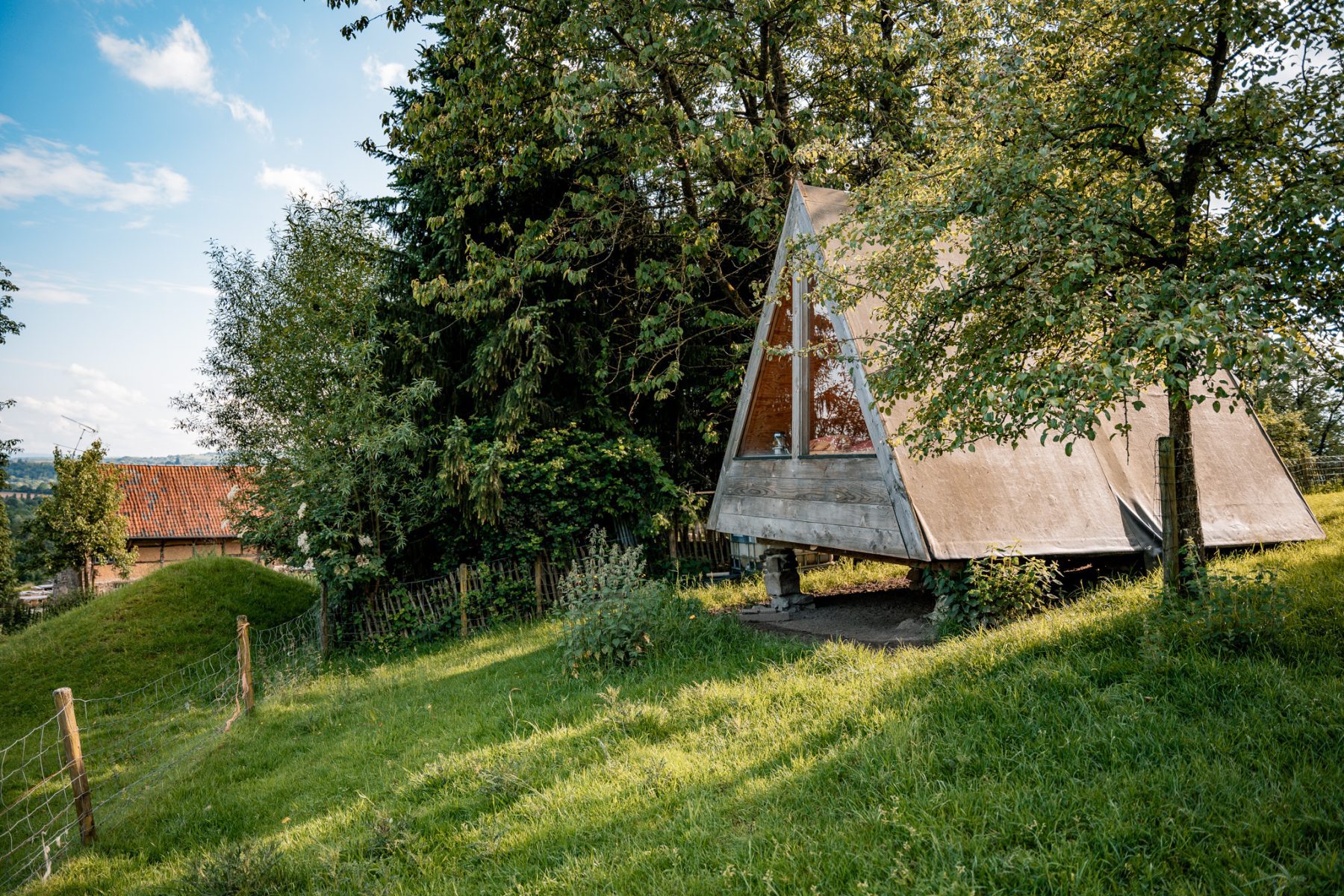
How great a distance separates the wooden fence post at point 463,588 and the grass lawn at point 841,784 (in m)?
5.41

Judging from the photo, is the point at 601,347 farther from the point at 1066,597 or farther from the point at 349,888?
the point at 349,888

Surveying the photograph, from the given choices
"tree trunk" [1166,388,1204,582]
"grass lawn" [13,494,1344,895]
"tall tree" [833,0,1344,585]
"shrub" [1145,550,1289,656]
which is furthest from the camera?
"tree trunk" [1166,388,1204,582]

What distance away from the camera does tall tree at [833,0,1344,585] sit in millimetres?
4047

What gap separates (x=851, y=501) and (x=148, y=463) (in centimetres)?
4401

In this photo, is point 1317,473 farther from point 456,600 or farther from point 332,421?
point 332,421

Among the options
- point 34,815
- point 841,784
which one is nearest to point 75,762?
point 34,815

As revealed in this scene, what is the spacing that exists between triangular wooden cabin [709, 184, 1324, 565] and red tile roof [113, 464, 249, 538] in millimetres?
34110

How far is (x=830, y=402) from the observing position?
817cm

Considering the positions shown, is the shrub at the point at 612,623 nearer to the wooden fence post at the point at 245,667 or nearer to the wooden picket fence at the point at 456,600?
the wooden fence post at the point at 245,667

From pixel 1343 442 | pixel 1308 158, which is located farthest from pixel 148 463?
pixel 1343 442

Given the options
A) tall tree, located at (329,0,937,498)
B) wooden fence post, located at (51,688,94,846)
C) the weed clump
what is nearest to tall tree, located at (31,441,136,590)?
tall tree, located at (329,0,937,498)

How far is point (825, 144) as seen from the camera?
11734 millimetres

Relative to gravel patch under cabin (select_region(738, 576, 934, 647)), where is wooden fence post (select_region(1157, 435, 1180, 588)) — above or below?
above

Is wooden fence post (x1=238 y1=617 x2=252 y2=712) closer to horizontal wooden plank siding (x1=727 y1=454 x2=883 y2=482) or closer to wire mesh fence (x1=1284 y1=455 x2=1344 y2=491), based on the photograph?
horizontal wooden plank siding (x1=727 y1=454 x2=883 y2=482)
